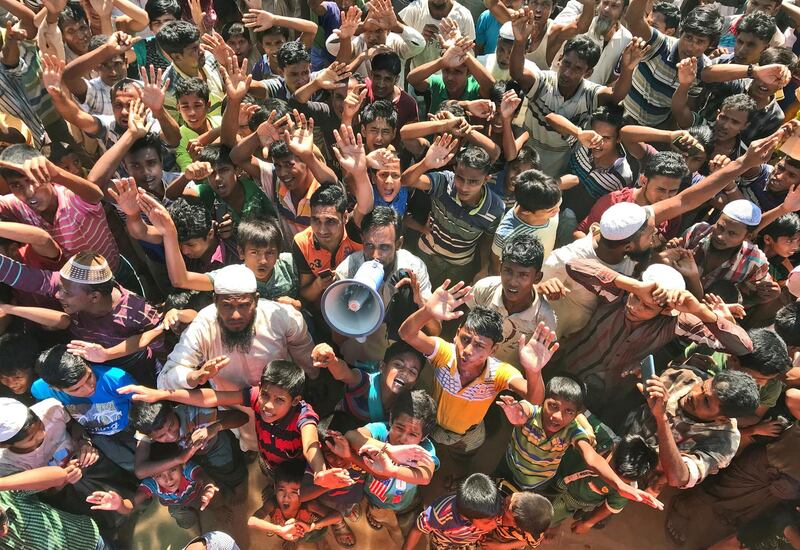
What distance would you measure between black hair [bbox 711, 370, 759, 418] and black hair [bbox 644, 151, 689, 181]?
5.45 feet

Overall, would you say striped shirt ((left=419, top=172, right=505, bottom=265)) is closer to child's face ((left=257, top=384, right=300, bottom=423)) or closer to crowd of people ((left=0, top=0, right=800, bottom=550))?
crowd of people ((left=0, top=0, right=800, bottom=550))

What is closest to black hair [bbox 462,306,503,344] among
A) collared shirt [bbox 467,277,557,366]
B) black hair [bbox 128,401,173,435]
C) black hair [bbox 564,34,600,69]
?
collared shirt [bbox 467,277,557,366]

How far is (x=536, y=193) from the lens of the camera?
3.94 m

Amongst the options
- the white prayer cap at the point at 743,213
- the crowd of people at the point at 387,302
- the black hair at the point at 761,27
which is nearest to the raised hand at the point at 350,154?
the crowd of people at the point at 387,302

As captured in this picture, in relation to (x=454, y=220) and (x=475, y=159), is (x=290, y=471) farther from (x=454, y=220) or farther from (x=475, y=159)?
(x=475, y=159)

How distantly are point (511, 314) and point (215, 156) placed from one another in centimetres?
256

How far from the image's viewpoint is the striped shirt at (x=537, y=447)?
11.1ft

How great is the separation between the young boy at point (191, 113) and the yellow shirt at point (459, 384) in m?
2.85

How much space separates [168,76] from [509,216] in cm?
352

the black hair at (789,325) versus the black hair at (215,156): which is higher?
the black hair at (215,156)

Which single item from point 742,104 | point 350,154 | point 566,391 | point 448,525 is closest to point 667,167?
point 742,104

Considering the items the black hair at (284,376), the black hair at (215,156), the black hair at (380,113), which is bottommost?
the black hair at (284,376)

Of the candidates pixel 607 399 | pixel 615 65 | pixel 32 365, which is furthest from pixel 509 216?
pixel 32 365

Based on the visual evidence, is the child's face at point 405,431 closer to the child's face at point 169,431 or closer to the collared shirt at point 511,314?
the collared shirt at point 511,314
